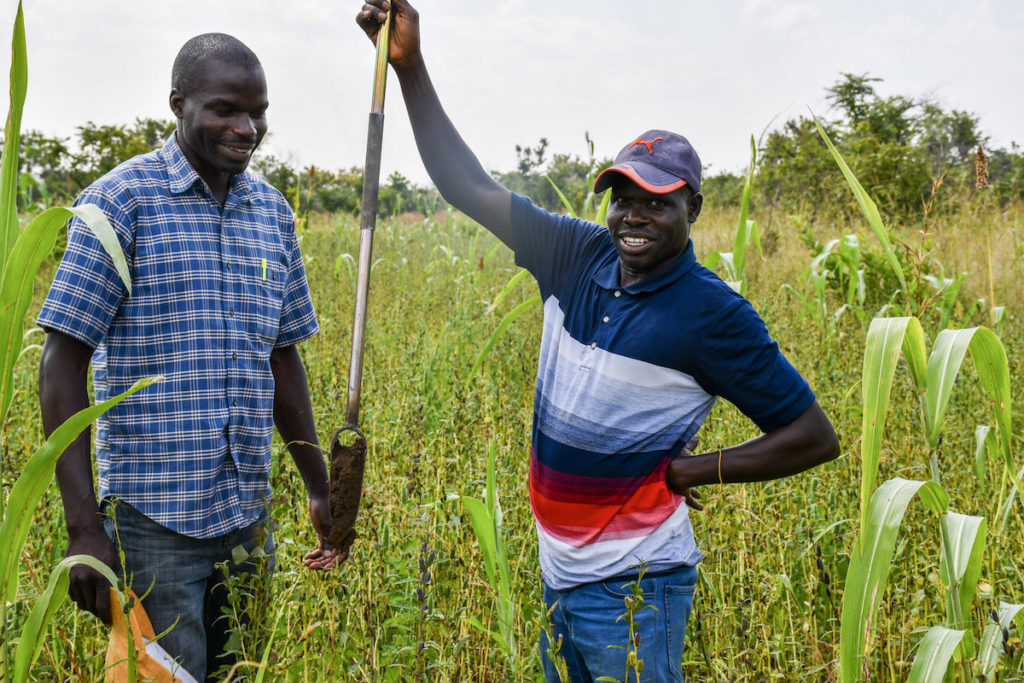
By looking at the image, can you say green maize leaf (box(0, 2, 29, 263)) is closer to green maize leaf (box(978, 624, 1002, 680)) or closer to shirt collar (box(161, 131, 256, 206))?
shirt collar (box(161, 131, 256, 206))

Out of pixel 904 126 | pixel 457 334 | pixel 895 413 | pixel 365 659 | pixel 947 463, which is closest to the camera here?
pixel 365 659

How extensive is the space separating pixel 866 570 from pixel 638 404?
1.60ft

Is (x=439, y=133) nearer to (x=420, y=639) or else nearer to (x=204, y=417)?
(x=204, y=417)

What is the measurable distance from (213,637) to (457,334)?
2.75 metres

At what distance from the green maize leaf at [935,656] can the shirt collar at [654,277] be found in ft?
2.60

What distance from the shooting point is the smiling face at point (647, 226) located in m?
1.49

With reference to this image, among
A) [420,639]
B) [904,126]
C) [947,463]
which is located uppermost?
[904,126]

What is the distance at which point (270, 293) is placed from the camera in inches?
72.8

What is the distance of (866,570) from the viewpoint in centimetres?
117

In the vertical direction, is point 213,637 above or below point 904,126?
below

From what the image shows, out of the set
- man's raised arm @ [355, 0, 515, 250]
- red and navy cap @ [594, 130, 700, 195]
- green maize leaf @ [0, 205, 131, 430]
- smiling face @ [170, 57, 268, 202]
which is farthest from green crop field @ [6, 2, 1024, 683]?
man's raised arm @ [355, 0, 515, 250]

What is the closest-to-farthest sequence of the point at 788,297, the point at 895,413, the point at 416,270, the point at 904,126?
the point at 895,413
the point at 788,297
the point at 416,270
the point at 904,126

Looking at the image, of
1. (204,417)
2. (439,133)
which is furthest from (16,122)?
(439,133)

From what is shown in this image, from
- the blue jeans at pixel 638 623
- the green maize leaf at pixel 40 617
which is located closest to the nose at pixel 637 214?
the blue jeans at pixel 638 623
